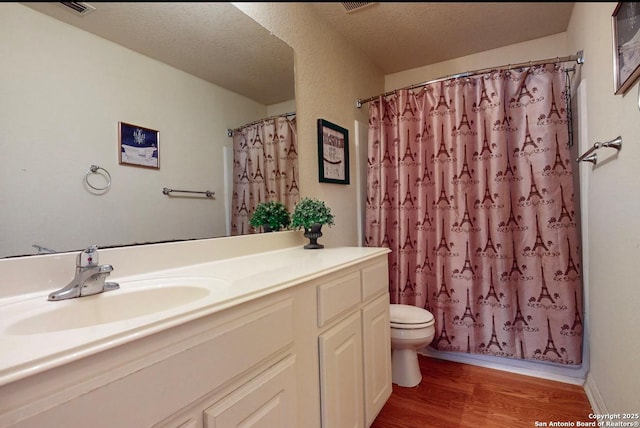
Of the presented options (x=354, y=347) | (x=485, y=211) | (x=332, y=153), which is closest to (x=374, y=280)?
(x=354, y=347)

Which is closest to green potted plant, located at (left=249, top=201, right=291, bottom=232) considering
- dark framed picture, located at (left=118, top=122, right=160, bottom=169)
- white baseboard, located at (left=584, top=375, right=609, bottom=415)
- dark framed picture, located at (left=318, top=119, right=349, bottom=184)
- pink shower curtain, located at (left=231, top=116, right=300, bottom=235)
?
pink shower curtain, located at (left=231, top=116, right=300, bottom=235)

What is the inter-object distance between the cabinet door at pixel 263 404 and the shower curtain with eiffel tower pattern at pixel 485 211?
153 centimetres

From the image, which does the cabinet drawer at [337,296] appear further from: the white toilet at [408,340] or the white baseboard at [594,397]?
the white baseboard at [594,397]

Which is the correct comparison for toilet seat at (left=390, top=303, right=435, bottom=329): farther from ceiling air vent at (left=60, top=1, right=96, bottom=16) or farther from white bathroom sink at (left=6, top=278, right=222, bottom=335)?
ceiling air vent at (left=60, top=1, right=96, bottom=16)

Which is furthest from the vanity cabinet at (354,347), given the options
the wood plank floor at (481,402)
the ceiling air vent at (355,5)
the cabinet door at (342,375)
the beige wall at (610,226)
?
the ceiling air vent at (355,5)

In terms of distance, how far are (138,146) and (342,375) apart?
113 centimetres

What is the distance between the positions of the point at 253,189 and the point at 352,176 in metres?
1.03

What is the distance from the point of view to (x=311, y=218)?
1.59 metres

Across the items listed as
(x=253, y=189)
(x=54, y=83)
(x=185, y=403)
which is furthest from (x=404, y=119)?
(x=185, y=403)

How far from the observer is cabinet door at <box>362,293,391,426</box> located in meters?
1.33

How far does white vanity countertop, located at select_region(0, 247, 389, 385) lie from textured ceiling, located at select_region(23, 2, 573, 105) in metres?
0.81

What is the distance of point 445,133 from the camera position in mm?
2115

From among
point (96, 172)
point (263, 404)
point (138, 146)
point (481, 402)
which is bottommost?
point (481, 402)

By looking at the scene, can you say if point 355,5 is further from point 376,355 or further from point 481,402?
point 481,402
